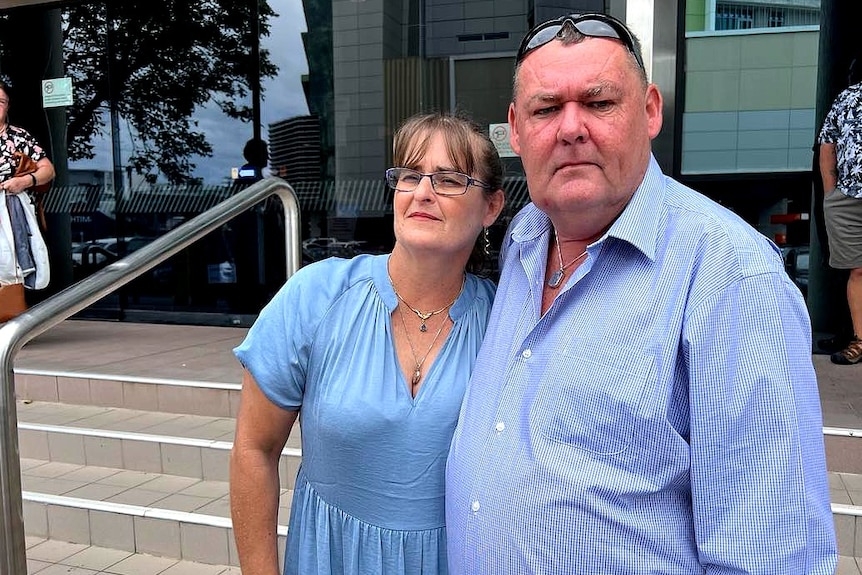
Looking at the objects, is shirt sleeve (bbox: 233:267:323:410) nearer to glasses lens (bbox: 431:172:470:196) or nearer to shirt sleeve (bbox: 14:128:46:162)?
glasses lens (bbox: 431:172:470:196)

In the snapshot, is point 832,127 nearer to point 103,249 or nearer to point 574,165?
point 574,165

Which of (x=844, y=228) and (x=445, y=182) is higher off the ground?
(x=445, y=182)

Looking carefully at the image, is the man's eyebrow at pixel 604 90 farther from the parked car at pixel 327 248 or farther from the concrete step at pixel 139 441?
the parked car at pixel 327 248

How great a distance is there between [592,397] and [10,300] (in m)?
4.30

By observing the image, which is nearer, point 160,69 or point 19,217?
point 19,217

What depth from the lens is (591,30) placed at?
1.14 m

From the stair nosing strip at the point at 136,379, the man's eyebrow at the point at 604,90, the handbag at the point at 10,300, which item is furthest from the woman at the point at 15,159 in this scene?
the man's eyebrow at the point at 604,90

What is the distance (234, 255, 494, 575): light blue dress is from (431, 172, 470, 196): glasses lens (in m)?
0.23

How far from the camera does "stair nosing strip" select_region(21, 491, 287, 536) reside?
9.18ft

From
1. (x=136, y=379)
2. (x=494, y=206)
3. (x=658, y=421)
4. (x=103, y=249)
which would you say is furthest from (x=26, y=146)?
(x=658, y=421)

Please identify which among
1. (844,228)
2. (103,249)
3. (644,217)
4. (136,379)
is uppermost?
(644,217)

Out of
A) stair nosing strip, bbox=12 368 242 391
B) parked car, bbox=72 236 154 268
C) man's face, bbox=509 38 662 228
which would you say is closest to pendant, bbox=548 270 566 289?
man's face, bbox=509 38 662 228

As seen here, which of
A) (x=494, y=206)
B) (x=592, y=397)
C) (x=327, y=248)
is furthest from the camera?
(x=327, y=248)

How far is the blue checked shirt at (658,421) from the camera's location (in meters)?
0.93
